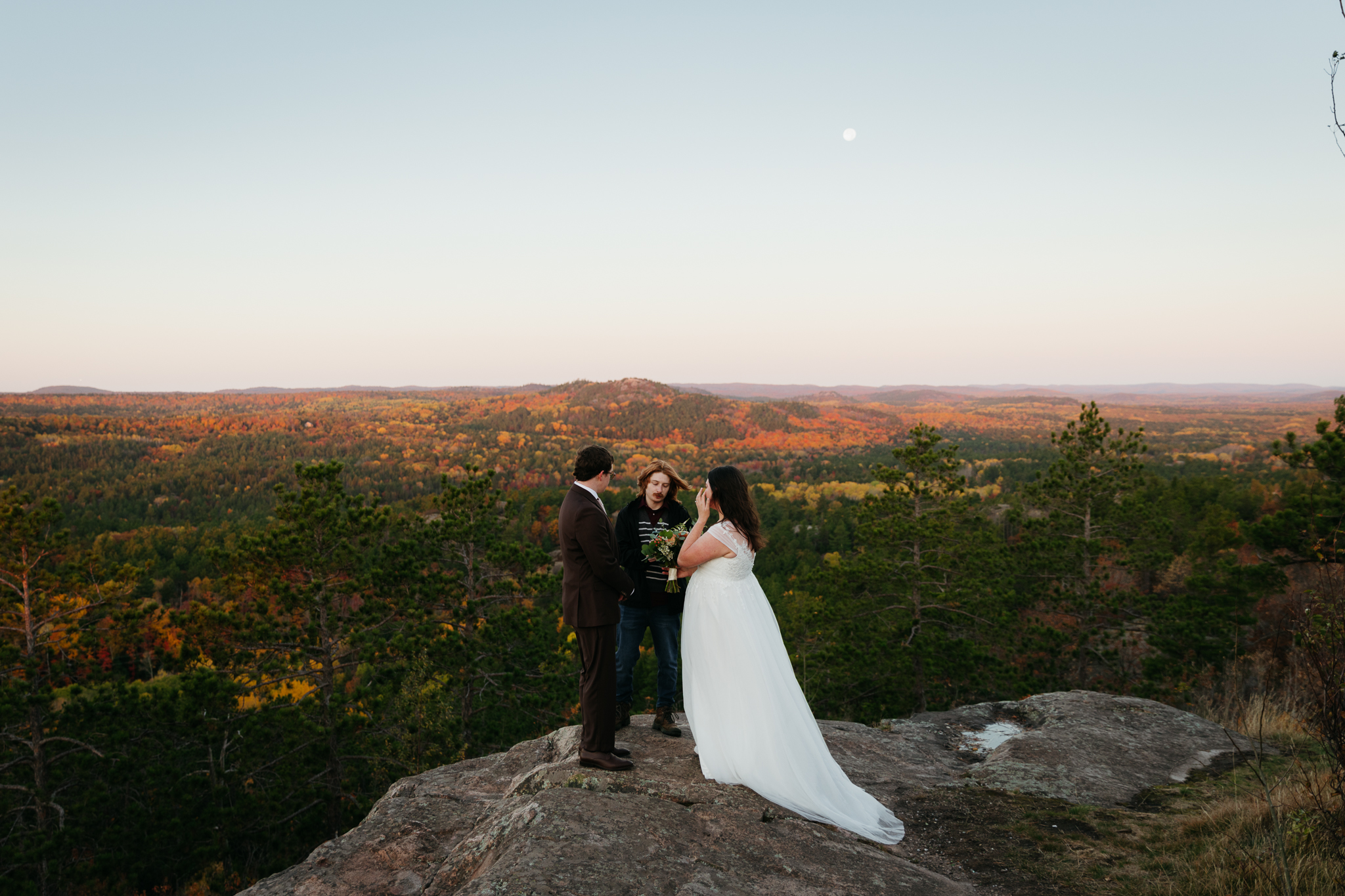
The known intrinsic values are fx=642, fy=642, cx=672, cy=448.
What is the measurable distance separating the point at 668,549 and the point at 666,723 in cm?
176

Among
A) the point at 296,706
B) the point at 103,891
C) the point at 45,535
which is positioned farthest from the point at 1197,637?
the point at 103,891

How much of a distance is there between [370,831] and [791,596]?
28.7 m

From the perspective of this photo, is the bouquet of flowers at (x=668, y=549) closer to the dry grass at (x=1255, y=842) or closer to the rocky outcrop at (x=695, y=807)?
the rocky outcrop at (x=695, y=807)

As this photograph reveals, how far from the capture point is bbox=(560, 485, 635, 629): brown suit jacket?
456 cm

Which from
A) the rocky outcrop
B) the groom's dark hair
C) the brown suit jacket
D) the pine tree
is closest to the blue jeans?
the rocky outcrop

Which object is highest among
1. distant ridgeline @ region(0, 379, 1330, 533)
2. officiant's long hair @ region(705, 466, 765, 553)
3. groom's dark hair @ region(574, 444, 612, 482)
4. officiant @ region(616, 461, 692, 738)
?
groom's dark hair @ region(574, 444, 612, 482)

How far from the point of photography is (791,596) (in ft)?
107

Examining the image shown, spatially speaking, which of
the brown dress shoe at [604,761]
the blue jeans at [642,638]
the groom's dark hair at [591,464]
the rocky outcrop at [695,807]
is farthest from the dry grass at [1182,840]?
the groom's dark hair at [591,464]

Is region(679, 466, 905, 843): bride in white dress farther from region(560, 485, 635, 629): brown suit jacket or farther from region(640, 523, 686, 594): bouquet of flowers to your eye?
region(560, 485, 635, 629): brown suit jacket

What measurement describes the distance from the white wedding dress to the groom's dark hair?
3.04ft

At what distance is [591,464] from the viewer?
4672 mm

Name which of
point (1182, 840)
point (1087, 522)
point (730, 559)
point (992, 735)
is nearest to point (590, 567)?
point (730, 559)

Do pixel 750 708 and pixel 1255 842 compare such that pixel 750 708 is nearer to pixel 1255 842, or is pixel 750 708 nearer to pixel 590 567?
pixel 590 567

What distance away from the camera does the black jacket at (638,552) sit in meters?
5.51
